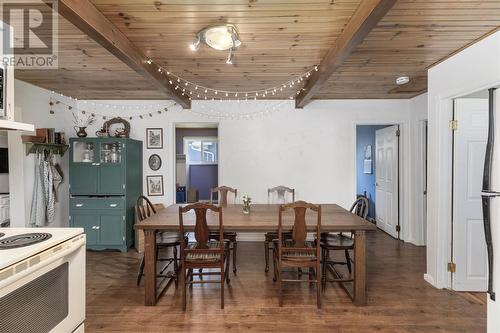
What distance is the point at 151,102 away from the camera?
4.40 meters

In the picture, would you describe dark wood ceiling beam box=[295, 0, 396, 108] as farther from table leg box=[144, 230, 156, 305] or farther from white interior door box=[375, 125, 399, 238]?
white interior door box=[375, 125, 399, 238]

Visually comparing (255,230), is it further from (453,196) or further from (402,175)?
(402,175)

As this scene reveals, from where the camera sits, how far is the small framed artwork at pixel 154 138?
440 centimetres

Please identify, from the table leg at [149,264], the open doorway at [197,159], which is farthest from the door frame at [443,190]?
the open doorway at [197,159]

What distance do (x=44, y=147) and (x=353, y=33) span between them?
3851 mm

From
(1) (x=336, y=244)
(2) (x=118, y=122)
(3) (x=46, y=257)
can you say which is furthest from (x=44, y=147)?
(1) (x=336, y=244)

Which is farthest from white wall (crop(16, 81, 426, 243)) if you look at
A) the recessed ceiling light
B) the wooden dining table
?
the wooden dining table

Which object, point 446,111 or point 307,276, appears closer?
point 446,111

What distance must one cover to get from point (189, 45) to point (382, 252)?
372 cm

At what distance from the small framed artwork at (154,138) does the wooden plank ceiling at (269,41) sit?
0.88 m

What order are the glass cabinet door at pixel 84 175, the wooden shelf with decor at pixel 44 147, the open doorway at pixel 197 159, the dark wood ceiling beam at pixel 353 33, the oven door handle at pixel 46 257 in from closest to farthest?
the oven door handle at pixel 46 257 < the dark wood ceiling beam at pixel 353 33 < the wooden shelf with decor at pixel 44 147 < the glass cabinet door at pixel 84 175 < the open doorway at pixel 197 159

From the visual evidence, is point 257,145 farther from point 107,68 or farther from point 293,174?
point 107,68

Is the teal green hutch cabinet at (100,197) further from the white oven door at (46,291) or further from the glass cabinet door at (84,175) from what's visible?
the white oven door at (46,291)

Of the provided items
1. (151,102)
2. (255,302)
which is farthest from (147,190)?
(255,302)
